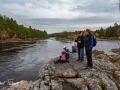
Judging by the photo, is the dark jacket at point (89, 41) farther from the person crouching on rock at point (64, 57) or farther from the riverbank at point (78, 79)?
the person crouching on rock at point (64, 57)

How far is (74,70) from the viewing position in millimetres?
16109

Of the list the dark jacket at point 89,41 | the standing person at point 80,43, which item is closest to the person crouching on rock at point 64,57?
the standing person at point 80,43

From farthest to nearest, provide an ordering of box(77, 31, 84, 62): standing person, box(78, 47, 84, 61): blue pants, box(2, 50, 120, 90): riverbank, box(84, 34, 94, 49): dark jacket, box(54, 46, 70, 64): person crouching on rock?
box(54, 46, 70, 64): person crouching on rock < box(78, 47, 84, 61): blue pants < box(77, 31, 84, 62): standing person < box(84, 34, 94, 49): dark jacket < box(2, 50, 120, 90): riverbank

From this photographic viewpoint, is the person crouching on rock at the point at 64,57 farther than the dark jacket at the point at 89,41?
Yes

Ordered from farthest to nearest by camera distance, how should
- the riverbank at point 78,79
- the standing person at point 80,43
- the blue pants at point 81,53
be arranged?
the blue pants at point 81,53
the standing person at point 80,43
the riverbank at point 78,79

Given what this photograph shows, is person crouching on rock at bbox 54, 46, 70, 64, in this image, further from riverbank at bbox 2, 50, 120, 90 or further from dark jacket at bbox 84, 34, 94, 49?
dark jacket at bbox 84, 34, 94, 49

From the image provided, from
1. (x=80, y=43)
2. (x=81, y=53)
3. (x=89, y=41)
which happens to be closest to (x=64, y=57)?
(x=81, y=53)

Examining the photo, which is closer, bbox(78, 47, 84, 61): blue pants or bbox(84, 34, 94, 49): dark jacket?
bbox(84, 34, 94, 49): dark jacket

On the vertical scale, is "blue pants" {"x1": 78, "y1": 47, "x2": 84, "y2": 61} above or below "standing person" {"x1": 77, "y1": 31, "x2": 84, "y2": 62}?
below

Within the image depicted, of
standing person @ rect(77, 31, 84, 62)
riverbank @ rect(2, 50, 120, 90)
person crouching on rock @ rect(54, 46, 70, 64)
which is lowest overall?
riverbank @ rect(2, 50, 120, 90)

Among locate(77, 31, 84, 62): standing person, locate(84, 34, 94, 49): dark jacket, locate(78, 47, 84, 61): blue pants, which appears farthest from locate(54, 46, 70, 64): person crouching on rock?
locate(84, 34, 94, 49): dark jacket

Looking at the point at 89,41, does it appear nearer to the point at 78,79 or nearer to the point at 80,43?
the point at 80,43

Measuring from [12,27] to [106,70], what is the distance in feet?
409

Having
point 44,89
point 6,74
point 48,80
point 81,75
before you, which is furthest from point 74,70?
point 6,74
